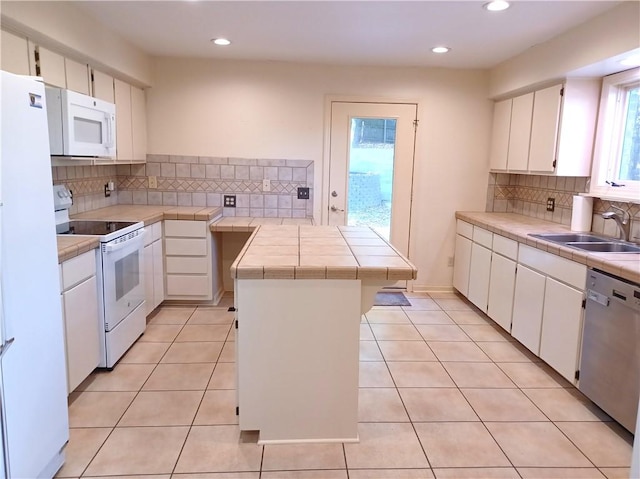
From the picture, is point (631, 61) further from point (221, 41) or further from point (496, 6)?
point (221, 41)

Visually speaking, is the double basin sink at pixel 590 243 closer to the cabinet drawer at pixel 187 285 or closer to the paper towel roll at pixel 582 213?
the paper towel roll at pixel 582 213

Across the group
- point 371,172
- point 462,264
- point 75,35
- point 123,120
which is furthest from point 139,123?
point 462,264

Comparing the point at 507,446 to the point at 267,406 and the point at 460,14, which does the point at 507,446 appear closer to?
→ the point at 267,406

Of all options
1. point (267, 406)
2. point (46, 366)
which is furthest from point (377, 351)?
point (46, 366)

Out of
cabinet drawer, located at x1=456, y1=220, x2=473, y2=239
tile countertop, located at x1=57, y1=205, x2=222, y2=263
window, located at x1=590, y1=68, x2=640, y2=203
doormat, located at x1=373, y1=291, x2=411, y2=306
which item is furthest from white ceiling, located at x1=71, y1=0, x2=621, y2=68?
doormat, located at x1=373, y1=291, x2=411, y2=306

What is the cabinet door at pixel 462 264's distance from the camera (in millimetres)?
4270

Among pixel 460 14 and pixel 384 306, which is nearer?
pixel 460 14

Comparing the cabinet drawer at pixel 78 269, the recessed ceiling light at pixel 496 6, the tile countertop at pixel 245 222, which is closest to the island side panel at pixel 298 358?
the cabinet drawer at pixel 78 269

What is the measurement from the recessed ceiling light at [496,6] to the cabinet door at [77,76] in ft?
8.68

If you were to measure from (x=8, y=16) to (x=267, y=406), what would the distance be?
2281 millimetres

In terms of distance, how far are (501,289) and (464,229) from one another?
3.21 ft

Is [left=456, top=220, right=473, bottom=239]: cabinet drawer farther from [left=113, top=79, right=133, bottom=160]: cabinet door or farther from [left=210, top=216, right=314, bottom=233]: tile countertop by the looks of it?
[left=113, top=79, right=133, bottom=160]: cabinet door

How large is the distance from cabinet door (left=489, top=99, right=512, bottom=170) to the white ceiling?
48 cm

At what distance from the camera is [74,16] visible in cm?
281
